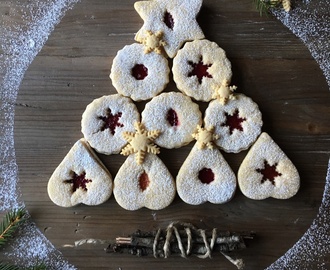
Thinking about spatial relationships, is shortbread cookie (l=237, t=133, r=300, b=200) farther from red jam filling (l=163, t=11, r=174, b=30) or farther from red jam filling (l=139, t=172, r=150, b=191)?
red jam filling (l=163, t=11, r=174, b=30)

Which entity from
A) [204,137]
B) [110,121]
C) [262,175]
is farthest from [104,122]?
[262,175]

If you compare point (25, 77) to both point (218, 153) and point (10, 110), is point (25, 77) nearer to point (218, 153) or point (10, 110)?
point (10, 110)

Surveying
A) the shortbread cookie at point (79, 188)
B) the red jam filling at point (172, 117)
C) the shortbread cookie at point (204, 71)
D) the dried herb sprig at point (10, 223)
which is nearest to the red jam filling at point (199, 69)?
the shortbread cookie at point (204, 71)

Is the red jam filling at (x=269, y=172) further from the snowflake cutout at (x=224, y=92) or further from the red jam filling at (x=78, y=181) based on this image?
the red jam filling at (x=78, y=181)

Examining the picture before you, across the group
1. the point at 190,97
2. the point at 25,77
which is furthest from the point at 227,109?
the point at 25,77

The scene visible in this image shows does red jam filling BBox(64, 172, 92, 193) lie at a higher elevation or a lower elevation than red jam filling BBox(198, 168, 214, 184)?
lower

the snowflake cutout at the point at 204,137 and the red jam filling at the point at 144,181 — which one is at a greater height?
the snowflake cutout at the point at 204,137

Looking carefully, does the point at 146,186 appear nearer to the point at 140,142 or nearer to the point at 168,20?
the point at 140,142

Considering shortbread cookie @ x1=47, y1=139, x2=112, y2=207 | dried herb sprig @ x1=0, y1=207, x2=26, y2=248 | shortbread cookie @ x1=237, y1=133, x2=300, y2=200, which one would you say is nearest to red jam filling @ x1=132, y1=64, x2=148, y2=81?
shortbread cookie @ x1=47, y1=139, x2=112, y2=207
